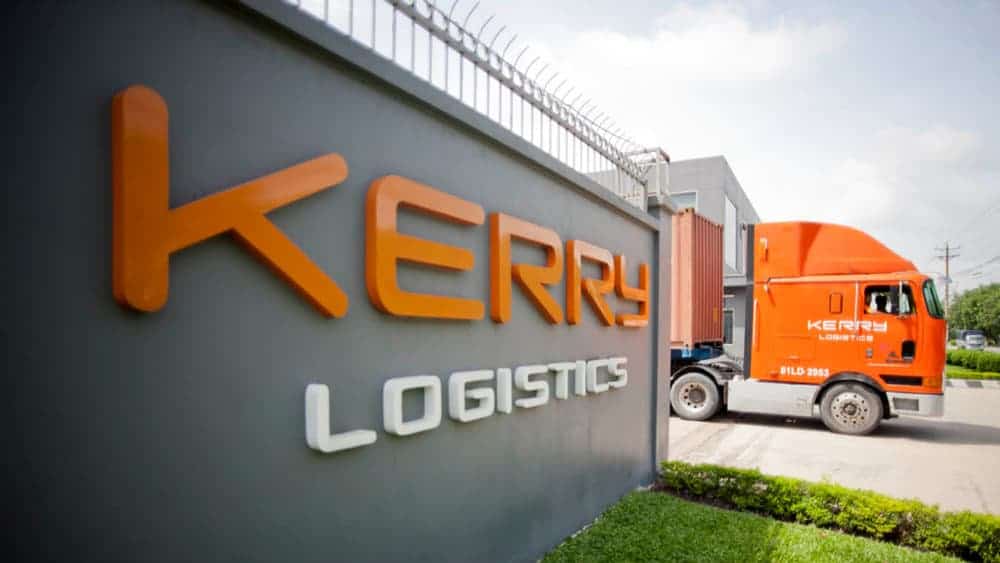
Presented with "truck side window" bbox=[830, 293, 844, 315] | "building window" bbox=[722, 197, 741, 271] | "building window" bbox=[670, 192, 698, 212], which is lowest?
"truck side window" bbox=[830, 293, 844, 315]

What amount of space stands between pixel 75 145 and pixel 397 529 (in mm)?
2117

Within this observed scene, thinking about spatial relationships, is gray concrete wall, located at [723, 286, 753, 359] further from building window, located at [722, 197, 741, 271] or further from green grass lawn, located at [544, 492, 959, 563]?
green grass lawn, located at [544, 492, 959, 563]

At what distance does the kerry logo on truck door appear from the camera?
1639 millimetres

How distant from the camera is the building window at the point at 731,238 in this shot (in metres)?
21.1

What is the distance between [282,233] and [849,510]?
5.20 m

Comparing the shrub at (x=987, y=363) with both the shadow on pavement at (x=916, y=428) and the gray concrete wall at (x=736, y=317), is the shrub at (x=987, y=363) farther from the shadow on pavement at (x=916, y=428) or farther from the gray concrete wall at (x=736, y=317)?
the shadow on pavement at (x=916, y=428)

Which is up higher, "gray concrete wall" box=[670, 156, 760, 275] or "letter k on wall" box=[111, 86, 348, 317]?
"gray concrete wall" box=[670, 156, 760, 275]

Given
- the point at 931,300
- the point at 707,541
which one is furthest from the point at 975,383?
the point at 707,541

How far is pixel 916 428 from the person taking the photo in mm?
10195

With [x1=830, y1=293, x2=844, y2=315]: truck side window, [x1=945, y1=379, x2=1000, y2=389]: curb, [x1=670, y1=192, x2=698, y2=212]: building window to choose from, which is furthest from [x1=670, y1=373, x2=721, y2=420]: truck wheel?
[x1=945, y1=379, x2=1000, y2=389]: curb

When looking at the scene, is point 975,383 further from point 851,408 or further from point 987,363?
point 851,408

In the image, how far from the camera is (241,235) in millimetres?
1962

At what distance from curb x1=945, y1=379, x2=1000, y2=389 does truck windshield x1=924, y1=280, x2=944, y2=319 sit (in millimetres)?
13211

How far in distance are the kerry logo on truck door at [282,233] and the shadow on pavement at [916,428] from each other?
8471 mm
